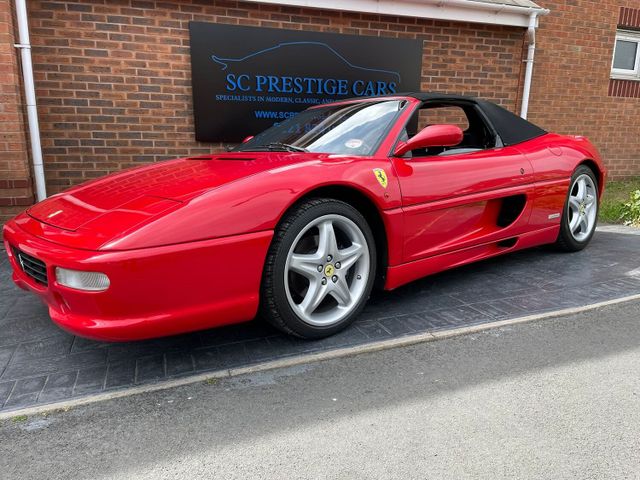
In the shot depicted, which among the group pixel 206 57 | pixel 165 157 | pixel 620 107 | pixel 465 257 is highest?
pixel 206 57

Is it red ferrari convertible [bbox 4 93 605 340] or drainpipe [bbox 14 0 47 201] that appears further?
drainpipe [bbox 14 0 47 201]

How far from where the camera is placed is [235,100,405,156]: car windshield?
9.65 ft

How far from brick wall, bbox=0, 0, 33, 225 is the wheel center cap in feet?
11.7

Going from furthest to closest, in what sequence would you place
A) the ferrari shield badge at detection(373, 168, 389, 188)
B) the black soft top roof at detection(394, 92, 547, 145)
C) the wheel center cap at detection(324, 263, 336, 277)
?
the black soft top roof at detection(394, 92, 547, 145) < the ferrari shield badge at detection(373, 168, 389, 188) < the wheel center cap at detection(324, 263, 336, 277)

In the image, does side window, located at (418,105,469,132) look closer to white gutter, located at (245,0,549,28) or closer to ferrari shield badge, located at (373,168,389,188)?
white gutter, located at (245,0,549,28)

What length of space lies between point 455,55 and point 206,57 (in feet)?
10.3

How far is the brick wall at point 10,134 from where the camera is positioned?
4398 millimetres

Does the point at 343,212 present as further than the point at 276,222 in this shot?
Yes

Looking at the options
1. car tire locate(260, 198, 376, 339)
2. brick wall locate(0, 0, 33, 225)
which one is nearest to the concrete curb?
car tire locate(260, 198, 376, 339)

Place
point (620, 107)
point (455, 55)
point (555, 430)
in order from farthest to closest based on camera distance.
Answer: point (620, 107)
point (455, 55)
point (555, 430)

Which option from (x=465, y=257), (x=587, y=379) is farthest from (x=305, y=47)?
(x=587, y=379)

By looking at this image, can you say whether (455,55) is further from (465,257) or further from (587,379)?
(587,379)

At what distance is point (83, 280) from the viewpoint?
1980 millimetres

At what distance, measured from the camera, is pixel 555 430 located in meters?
1.82
